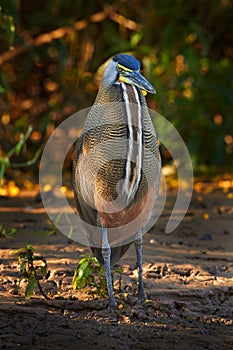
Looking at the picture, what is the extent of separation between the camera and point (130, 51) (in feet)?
27.5

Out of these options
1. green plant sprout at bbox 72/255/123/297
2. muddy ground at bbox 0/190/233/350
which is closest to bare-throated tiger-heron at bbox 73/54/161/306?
green plant sprout at bbox 72/255/123/297

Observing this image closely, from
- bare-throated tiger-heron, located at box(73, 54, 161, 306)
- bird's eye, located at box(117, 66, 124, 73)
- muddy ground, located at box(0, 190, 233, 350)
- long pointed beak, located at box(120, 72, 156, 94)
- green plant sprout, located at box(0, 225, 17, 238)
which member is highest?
bird's eye, located at box(117, 66, 124, 73)

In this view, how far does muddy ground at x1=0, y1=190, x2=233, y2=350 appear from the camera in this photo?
12.5ft

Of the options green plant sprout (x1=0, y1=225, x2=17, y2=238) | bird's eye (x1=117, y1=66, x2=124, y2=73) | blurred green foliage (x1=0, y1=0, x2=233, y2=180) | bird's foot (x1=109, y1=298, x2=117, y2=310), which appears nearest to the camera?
bird's foot (x1=109, y1=298, x2=117, y2=310)

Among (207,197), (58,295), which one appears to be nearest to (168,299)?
(58,295)

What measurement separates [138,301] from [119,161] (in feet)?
2.76

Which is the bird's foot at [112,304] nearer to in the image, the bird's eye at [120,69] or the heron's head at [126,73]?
the heron's head at [126,73]

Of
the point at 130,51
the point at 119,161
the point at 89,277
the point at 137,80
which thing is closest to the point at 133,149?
the point at 119,161

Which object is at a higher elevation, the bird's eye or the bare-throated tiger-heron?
the bird's eye

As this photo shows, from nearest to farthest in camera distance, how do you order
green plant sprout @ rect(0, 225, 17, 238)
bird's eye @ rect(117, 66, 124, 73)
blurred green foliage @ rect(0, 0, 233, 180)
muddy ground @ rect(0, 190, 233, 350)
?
muddy ground @ rect(0, 190, 233, 350)
bird's eye @ rect(117, 66, 124, 73)
green plant sprout @ rect(0, 225, 17, 238)
blurred green foliage @ rect(0, 0, 233, 180)

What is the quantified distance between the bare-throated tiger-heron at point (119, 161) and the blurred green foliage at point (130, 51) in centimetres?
358

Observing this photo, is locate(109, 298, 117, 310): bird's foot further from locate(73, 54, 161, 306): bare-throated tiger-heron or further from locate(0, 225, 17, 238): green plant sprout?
locate(0, 225, 17, 238): green plant sprout

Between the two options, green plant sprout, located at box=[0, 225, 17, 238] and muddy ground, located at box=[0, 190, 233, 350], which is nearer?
muddy ground, located at box=[0, 190, 233, 350]

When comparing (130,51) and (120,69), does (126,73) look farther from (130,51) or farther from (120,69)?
(130,51)
